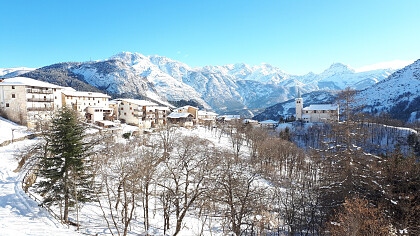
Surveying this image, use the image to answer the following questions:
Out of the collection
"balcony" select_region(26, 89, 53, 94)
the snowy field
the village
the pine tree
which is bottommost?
the snowy field

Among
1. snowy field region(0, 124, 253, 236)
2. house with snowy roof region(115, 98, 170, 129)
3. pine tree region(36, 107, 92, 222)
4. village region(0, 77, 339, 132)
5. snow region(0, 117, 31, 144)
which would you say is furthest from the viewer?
house with snowy roof region(115, 98, 170, 129)

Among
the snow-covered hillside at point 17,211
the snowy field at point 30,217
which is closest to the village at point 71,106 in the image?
the snow-covered hillside at point 17,211

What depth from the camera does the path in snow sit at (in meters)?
16.1

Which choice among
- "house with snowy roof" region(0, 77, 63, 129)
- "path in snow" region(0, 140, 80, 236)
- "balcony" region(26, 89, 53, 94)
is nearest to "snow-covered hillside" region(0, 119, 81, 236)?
"path in snow" region(0, 140, 80, 236)

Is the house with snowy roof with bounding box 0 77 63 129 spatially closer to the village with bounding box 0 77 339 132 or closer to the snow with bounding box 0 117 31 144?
the village with bounding box 0 77 339 132

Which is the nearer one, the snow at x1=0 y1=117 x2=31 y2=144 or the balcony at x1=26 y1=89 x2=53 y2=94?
the snow at x1=0 y1=117 x2=31 y2=144

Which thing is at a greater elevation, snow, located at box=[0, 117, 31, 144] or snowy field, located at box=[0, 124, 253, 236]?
snow, located at box=[0, 117, 31, 144]

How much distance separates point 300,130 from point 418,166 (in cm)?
9042

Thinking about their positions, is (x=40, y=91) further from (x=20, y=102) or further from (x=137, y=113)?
(x=137, y=113)

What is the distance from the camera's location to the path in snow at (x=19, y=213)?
16056mm

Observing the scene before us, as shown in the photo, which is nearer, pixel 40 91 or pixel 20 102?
pixel 20 102

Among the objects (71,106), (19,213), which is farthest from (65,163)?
(71,106)

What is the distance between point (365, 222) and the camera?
51.2 feet

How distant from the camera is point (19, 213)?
20484 mm
